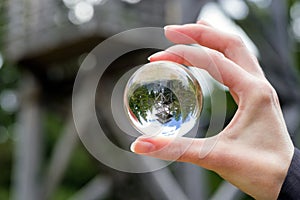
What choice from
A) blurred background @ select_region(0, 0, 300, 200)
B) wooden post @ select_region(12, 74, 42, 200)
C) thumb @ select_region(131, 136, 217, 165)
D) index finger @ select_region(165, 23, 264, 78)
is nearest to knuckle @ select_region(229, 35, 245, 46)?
index finger @ select_region(165, 23, 264, 78)

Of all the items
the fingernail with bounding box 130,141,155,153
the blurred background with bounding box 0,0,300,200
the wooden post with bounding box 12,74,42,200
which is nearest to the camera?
the fingernail with bounding box 130,141,155,153

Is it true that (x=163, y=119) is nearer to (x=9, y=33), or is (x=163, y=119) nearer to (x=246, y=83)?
(x=246, y=83)

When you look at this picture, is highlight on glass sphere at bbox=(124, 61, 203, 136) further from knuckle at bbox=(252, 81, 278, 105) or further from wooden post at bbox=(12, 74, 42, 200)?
wooden post at bbox=(12, 74, 42, 200)

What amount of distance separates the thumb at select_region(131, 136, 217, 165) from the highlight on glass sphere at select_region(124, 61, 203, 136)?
0.04 meters

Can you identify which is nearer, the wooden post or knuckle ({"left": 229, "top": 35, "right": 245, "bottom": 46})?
knuckle ({"left": 229, "top": 35, "right": 245, "bottom": 46})

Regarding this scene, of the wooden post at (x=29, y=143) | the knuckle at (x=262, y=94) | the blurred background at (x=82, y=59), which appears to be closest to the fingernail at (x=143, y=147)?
the knuckle at (x=262, y=94)

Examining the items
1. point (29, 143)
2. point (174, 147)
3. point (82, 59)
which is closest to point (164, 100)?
point (174, 147)

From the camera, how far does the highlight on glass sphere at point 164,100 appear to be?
883 millimetres

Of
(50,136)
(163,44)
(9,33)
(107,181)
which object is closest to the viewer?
(163,44)

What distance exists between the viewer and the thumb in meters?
0.80

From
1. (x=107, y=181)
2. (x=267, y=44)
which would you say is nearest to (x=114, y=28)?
(x=267, y=44)

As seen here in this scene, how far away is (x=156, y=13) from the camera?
2.86m

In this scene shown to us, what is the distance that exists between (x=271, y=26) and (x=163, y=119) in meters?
2.50

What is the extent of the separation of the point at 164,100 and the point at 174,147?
0.09 meters
